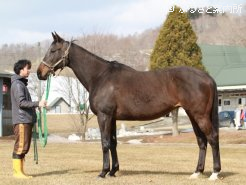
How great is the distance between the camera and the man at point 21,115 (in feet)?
31.4

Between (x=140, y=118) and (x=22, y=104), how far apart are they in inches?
96.0

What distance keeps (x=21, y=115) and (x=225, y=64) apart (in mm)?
46335

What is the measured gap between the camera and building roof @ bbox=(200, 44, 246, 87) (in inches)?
1923

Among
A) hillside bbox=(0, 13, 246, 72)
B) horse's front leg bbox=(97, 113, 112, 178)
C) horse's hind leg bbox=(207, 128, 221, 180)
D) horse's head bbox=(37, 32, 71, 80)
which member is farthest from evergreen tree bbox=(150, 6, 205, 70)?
horse's front leg bbox=(97, 113, 112, 178)

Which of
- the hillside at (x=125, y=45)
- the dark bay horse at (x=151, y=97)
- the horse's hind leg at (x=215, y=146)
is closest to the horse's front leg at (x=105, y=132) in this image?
the dark bay horse at (x=151, y=97)

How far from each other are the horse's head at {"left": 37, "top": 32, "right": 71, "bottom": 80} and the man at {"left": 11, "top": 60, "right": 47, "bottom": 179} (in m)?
0.39

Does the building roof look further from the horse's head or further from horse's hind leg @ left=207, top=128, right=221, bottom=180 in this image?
the horse's head

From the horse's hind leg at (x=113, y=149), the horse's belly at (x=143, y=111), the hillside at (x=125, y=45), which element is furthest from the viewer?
the hillside at (x=125, y=45)

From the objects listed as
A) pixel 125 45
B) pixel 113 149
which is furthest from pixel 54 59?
pixel 125 45

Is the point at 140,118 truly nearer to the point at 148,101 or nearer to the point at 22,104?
the point at 148,101

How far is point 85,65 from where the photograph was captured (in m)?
10.2

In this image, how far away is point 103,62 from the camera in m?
10.2

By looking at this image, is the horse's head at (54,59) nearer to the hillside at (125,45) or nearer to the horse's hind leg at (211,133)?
the horse's hind leg at (211,133)

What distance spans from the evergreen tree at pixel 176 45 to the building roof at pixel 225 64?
16.5m
